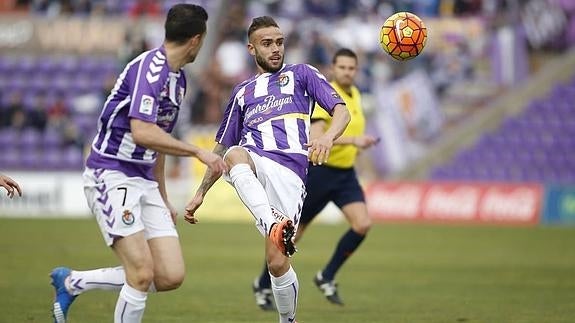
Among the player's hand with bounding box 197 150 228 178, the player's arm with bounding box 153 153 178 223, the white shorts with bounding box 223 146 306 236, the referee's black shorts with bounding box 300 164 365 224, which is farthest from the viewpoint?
the referee's black shorts with bounding box 300 164 365 224

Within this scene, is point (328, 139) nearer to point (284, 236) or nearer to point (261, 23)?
point (284, 236)

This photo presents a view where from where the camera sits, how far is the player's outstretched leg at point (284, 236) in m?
8.64

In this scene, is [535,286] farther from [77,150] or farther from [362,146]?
[77,150]

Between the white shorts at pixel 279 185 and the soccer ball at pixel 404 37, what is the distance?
1585 millimetres

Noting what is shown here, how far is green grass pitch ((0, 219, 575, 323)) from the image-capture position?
11797mm

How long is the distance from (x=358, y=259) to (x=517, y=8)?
639 inches

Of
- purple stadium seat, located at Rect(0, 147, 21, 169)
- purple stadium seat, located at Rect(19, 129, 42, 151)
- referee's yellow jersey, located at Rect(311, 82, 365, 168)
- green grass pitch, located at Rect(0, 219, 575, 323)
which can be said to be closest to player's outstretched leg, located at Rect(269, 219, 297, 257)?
green grass pitch, located at Rect(0, 219, 575, 323)

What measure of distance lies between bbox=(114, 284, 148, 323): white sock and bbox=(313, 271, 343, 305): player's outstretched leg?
15.9 ft

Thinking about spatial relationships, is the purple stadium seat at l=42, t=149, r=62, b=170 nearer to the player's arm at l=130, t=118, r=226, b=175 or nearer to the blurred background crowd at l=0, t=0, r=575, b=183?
the blurred background crowd at l=0, t=0, r=575, b=183

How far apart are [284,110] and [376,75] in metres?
22.4

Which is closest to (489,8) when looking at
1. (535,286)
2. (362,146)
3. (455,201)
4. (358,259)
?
(455,201)

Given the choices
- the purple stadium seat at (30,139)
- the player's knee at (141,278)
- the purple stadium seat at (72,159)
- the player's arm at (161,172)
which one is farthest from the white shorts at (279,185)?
the purple stadium seat at (30,139)

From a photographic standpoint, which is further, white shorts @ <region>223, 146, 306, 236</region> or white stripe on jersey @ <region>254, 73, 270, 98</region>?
white stripe on jersey @ <region>254, 73, 270, 98</region>

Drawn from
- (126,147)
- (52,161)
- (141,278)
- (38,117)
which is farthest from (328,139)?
(38,117)
